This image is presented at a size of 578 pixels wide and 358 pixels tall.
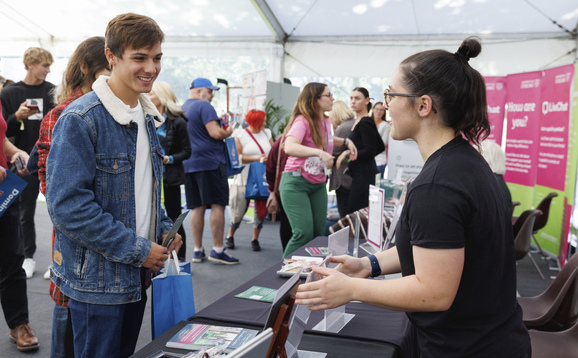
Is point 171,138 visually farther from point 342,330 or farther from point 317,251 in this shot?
point 342,330

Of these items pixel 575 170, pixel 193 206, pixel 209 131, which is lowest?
pixel 193 206

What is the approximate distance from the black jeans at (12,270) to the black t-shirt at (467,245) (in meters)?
2.11

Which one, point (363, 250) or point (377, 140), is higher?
point (377, 140)

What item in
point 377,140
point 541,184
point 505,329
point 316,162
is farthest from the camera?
point 541,184

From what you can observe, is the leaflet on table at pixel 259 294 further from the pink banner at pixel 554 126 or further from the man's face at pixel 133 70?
the pink banner at pixel 554 126

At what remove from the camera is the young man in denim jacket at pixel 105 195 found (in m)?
1.27

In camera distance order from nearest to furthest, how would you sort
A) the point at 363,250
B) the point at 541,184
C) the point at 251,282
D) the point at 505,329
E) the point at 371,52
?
1. the point at 505,329
2. the point at 251,282
3. the point at 363,250
4. the point at 541,184
5. the point at 371,52

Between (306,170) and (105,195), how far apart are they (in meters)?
1.94

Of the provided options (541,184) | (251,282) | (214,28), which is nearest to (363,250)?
(251,282)

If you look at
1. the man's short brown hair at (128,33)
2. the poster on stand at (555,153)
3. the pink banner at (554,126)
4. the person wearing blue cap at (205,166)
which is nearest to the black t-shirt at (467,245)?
the man's short brown hair at (128,33)

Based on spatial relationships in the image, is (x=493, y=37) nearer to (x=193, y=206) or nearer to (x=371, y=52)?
(x=371, y=52)

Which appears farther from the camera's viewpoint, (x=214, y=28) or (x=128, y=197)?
(x=214, y=28)

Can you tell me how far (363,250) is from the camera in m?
2.42

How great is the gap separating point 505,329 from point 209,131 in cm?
334
